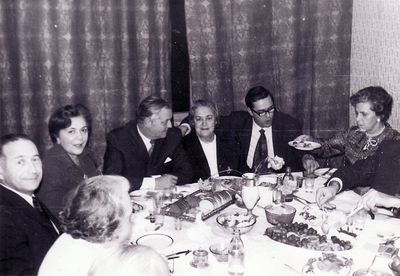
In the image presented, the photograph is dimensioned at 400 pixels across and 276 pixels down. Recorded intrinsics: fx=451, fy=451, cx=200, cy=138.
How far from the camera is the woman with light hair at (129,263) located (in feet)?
4.11

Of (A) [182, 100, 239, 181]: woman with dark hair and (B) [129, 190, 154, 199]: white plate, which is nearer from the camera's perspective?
(B) [129, 190, 154, 199]: white plate

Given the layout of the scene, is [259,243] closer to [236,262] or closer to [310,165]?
[236,262]

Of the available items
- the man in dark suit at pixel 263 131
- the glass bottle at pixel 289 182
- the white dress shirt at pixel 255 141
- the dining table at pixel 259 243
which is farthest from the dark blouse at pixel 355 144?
the dining table at pixel 259 243

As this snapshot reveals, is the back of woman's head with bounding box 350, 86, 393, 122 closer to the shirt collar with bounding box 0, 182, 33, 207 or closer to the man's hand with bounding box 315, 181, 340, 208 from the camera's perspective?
the man's hand with bounding box 315, 181, 340, 208

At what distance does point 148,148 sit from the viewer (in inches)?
139

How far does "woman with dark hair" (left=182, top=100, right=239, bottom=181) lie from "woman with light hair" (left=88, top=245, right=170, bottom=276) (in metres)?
2.30

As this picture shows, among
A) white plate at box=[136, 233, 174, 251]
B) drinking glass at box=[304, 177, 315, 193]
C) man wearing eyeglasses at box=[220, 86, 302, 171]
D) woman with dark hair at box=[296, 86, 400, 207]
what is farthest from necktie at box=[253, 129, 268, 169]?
white plate at box=[136, 233, 174, 251]

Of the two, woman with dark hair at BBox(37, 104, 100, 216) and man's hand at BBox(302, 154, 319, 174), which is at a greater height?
woman with dark hair at BBox(37, 104, 100, 216)

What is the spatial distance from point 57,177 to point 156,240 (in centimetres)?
96

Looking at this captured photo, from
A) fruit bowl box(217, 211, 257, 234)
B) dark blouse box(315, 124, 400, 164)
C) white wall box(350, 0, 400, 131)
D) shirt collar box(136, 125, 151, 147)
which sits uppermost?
white wall box(350, 0, 400, 131)

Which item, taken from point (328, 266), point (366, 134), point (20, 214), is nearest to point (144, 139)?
point (20, 214)

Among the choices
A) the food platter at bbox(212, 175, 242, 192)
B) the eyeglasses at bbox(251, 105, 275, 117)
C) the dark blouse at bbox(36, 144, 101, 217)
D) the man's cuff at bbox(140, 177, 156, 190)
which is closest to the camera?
the dark blouse at bbox(36, 144, 101, 217)

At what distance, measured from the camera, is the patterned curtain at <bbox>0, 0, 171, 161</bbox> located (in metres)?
3.87

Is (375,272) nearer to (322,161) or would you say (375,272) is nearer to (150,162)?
(150,162)
